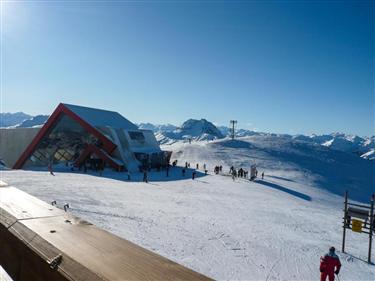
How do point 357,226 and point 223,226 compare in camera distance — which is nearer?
point 357,226

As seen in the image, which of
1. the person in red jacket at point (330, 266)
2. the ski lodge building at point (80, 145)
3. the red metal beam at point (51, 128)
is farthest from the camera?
the red metal beam at point (51, 128)

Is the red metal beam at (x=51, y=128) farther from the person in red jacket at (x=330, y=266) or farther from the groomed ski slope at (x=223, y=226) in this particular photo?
the person in red jacket at (x=330, y=266)

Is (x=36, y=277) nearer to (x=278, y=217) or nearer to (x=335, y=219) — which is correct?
(x=278, y=217)

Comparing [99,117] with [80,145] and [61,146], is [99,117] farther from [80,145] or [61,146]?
[61,146]

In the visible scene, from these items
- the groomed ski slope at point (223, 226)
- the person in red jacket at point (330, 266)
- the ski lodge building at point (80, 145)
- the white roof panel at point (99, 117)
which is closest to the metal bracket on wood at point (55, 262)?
the groomed ski slope at point (223, 226)

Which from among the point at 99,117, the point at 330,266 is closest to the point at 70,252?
the point at 330,266

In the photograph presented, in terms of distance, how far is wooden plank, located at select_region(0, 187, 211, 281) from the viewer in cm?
127

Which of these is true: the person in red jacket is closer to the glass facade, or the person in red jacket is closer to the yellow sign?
the yellow sign

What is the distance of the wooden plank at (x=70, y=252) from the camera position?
1.27 metres

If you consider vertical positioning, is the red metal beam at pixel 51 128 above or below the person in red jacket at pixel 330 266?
above

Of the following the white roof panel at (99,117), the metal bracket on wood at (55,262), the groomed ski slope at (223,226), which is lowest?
the groomed ski slope at (223,226)

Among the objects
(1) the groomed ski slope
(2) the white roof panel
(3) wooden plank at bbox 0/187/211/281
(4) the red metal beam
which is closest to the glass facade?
(4) the red metal beam

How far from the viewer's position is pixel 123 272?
1.27m

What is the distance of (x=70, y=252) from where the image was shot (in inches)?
56.0
